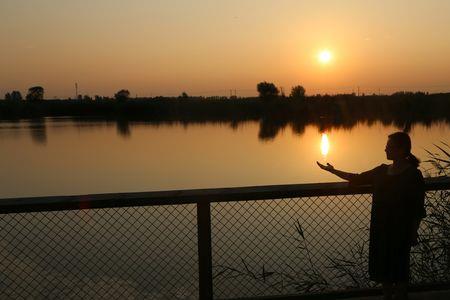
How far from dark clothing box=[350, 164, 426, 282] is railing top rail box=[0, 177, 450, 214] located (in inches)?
9.8

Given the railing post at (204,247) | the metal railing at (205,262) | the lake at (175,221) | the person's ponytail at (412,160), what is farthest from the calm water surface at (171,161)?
the person's ponytail at (412,160)

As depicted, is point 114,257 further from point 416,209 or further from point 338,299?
point 416,209

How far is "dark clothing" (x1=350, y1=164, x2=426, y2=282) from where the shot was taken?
3555mm

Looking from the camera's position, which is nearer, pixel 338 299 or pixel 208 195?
pixel 208 195

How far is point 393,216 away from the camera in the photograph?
3.65 m

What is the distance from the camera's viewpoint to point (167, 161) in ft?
85.1

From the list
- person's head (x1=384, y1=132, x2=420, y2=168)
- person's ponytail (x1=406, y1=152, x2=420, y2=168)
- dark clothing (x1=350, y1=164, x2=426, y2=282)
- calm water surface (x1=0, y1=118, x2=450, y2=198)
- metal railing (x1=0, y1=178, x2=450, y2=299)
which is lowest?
calm water surface (x1=0, y1=118, x2=450, y2=198)

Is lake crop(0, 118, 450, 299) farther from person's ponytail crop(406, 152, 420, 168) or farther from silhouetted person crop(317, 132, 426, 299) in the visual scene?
person's ponytail crop(406, 152, 420, 168)

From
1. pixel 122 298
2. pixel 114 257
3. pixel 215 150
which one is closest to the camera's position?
pixel 122 298

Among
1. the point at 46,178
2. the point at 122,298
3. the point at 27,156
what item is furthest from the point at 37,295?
the point at 27,156

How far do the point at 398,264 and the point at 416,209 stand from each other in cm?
48

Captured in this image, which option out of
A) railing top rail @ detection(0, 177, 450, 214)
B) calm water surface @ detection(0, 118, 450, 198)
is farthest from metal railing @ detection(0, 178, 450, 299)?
calm water surface @ detection(0, 118, 450, 198)

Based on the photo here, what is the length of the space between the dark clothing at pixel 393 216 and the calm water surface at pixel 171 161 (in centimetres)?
1459

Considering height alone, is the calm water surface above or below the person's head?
below
